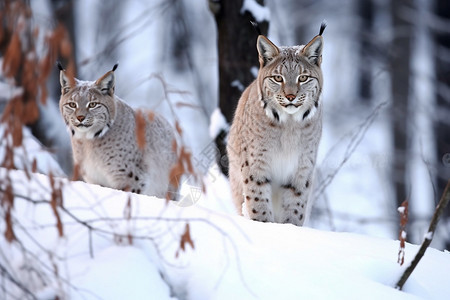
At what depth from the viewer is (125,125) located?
7066 millimetres

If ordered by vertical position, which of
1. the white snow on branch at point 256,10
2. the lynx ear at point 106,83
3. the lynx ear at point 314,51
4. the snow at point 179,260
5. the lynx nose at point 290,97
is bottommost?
the snow at point 179,260

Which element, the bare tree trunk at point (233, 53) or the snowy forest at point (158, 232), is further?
the bare tree trunk at point (233, 53)

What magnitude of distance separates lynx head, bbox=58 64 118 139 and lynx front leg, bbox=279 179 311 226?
5.62 ft

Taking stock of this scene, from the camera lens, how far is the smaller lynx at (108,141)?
6.71 metres

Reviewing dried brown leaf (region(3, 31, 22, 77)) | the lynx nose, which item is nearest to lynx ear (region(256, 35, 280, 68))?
the lynx nose

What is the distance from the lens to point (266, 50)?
623 centimetres

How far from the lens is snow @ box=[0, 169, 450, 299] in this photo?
3.93 meters

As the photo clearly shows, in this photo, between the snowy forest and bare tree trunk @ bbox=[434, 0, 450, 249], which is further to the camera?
bare tree trunk @ bbox=[434, 0, 450, 249]

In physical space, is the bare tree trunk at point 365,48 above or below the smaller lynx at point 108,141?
above

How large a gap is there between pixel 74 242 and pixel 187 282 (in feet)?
2.08

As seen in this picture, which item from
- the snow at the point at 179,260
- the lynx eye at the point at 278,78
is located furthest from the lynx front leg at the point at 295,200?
the snow at the point at 179,260

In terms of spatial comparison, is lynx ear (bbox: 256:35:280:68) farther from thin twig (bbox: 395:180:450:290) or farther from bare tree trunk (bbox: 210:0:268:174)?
thin twig (bbox: 395:180:450:290)

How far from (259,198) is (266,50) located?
1.18 m

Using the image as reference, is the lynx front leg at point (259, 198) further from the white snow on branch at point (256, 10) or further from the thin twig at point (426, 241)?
the white snow on branch at point (256, 10)
